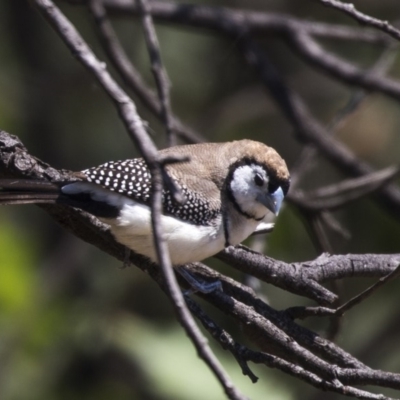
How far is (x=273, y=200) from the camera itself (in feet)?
14.4

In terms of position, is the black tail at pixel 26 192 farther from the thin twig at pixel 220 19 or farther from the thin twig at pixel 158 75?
the thin twig at pixel 220 19

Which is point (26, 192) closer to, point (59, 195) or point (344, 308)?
point (59, 195)

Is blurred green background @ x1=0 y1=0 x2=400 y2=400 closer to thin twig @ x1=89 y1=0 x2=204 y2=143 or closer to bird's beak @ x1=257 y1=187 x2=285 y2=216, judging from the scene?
thin twig @ x1=89 y1=0 x2=204 y2=143

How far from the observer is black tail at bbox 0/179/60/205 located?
11.7ft

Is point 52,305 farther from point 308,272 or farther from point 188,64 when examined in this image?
point 188,64

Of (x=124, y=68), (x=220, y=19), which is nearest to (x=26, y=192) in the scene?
(x=124, y=68)

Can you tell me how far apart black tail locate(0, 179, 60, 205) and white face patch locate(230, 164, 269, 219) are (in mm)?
1082

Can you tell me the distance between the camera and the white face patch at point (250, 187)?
14.5 feet

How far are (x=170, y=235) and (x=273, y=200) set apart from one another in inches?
24.4

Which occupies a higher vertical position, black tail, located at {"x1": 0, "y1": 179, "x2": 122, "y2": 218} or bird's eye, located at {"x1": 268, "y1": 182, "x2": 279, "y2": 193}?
bird's eye, located at {"x1": 268, "y1": 182, "x2": 279, "y2": 193}

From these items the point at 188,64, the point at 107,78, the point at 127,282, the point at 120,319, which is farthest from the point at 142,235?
the point at 188,64

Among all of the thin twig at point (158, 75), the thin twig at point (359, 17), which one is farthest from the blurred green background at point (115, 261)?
the thin twig at point (359, 17)

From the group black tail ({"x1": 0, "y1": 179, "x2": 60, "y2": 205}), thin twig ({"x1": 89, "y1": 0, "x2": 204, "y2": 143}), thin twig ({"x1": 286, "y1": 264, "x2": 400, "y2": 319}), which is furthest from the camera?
thin twig ({"x1": 89, "y1": 0, "x2": 204, "y2": 143})

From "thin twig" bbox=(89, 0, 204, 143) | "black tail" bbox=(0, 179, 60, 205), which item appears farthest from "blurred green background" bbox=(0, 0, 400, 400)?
"black tail" bbox=(0, 179, 60, 205)
